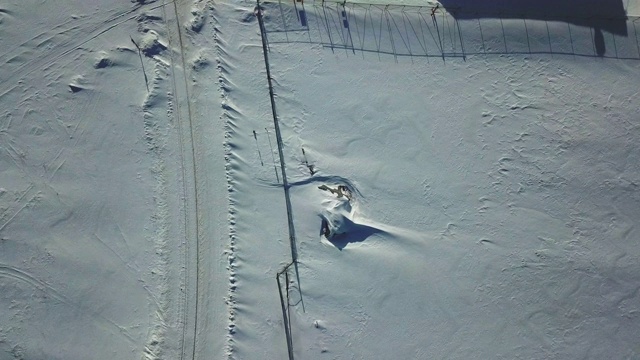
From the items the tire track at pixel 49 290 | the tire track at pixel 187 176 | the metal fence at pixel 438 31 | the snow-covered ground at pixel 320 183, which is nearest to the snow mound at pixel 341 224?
the snow-covered ground at pixel 320 183

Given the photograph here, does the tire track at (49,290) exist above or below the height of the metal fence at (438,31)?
below

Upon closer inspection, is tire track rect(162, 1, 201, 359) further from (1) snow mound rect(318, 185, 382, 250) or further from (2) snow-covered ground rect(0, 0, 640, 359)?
(1) snow mound rect(318, 185, 382, 250)

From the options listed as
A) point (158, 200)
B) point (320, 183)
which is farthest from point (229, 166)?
point (320, 183)

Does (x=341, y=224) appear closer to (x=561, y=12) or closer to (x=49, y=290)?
(x=49, y=290)

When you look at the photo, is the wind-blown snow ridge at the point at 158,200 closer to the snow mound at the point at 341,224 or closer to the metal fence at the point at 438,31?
the metal fence at the point at 438,31

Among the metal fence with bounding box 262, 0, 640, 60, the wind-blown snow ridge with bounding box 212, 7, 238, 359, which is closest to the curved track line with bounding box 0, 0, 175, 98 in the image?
the wind-blown snow ridge with bounding box 212, 7, 238, 359

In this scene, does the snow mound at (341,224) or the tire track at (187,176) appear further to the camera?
the tire track at (187,176)

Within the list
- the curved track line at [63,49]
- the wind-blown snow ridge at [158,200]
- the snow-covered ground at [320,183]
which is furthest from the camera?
the curved track line at [63,49]
